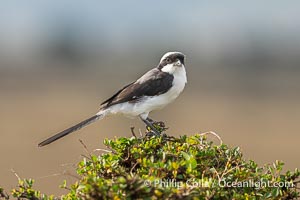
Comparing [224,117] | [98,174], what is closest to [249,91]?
[224,117]

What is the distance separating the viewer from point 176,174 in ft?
14.3

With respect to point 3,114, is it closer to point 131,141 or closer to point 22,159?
point 22,159

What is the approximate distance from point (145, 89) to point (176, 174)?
3.36 meters

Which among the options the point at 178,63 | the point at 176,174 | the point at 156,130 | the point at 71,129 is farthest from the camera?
the point at 178,63

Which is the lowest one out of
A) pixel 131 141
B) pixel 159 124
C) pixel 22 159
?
pixel 131 141

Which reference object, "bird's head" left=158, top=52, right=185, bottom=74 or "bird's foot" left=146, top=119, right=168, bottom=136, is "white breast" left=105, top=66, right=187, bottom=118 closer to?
"bird's head" left=158, top=52, right=185, bottom=74

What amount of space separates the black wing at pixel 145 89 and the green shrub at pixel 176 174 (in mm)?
2406

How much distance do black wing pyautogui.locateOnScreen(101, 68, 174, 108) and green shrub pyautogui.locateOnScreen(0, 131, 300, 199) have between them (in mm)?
2406

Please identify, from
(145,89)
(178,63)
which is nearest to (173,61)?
(178,63)

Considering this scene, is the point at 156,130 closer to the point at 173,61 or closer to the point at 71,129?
the point at 71,129

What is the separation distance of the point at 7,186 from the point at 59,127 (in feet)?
29.0

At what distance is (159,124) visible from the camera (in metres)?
6.92

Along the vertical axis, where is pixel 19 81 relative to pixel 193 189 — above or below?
above

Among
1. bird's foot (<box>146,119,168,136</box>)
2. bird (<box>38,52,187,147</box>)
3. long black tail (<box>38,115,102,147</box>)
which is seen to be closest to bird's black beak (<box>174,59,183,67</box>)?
bird (<box>38,52,187,147</box>)
